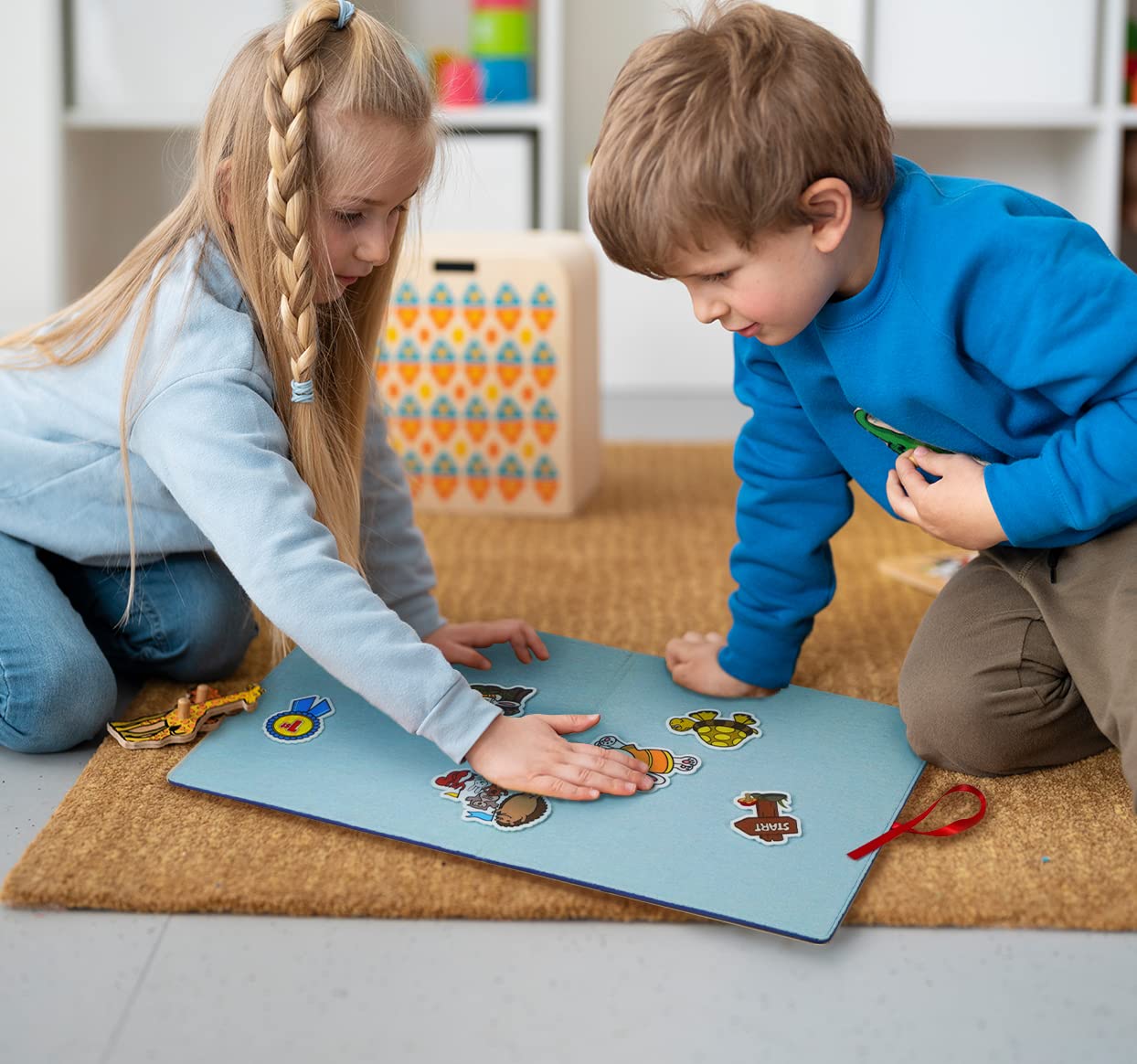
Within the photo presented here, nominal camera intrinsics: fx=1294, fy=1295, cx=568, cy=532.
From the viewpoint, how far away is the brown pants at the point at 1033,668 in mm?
873

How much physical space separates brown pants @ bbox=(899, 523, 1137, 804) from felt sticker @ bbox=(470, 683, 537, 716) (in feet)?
0.92

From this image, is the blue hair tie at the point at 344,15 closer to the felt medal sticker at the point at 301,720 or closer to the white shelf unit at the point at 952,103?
the felt medal sticker at the point at 301,720

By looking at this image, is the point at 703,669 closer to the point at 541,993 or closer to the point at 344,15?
the point at 541,993

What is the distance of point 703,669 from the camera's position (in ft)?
3.35

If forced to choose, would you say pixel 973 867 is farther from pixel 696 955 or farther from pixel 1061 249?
pixel 1061 249

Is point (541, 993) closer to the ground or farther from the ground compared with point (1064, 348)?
closer to the ground

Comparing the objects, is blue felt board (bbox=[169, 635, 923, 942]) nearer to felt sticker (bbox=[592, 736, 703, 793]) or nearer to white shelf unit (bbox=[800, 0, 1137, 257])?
felt sticker (bbox=[592, 736, 703, 793])

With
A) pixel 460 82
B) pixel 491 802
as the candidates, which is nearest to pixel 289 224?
pixel 491 802

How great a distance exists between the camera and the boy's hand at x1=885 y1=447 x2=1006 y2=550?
86 centimetres

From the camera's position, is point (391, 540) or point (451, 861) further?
point (391, 540)

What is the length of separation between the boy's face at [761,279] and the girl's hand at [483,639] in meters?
0.36

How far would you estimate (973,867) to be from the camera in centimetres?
80

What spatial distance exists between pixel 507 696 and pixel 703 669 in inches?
6.2

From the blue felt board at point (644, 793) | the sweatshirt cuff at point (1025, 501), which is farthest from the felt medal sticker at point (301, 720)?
the sweatshirt cuff at point (1025, 501)
